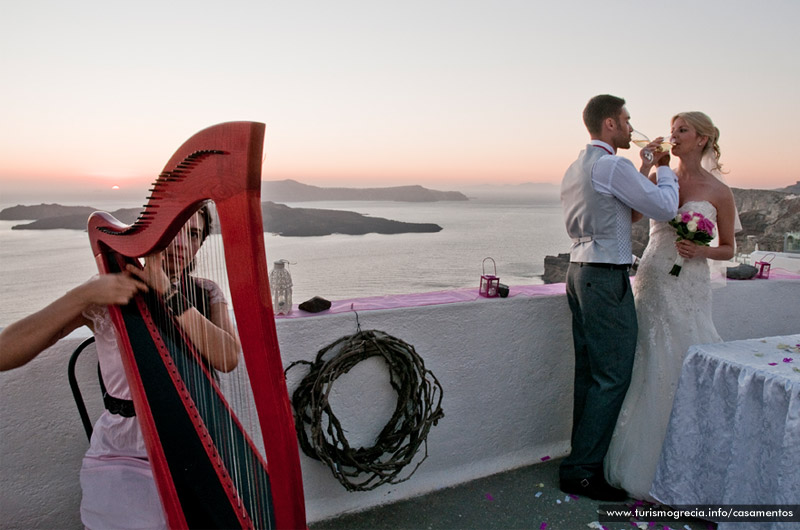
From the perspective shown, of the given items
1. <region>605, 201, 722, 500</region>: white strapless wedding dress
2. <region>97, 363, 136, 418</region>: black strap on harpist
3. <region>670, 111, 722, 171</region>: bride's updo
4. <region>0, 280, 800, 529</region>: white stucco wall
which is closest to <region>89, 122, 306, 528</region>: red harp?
<region>97, 363, 136, 418</region>: black strap on harpist

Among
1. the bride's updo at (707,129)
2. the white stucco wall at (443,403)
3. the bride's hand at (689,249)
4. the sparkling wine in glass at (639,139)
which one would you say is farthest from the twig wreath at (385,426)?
the bride's updo at (707,129)

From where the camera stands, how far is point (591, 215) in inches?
90.4

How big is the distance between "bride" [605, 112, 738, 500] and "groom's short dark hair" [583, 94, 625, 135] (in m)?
0.32

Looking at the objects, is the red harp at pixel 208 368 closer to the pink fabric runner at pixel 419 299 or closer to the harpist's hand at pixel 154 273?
the harpist's hand at pixel 154 273

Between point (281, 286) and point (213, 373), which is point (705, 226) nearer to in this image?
point (281, 286)

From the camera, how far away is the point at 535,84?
16.4 ft

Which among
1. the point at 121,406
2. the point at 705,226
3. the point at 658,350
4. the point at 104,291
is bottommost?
the point at 658,350

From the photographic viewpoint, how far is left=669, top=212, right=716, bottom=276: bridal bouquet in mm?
2295

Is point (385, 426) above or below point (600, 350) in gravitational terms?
below

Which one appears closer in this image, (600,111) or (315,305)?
(315,305)

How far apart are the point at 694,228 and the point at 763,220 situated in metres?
7.21

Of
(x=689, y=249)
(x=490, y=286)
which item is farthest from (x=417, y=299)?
(x=689, y=249)

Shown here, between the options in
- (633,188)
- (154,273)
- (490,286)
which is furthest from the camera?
(490,286)

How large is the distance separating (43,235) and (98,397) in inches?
60.3
